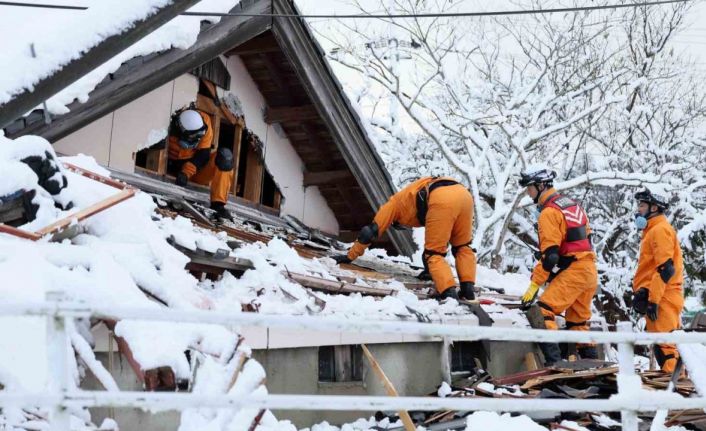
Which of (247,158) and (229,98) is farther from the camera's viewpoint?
(247,158)

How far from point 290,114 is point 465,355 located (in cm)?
342

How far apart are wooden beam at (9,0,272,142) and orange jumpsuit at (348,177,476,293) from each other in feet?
7.33

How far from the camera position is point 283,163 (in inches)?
381

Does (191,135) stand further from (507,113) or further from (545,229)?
(507,113)

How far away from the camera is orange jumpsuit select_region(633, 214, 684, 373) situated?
8.51 metres

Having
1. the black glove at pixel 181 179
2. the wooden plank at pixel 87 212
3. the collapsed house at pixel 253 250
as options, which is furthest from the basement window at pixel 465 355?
the wooden plank at pixel 87 212

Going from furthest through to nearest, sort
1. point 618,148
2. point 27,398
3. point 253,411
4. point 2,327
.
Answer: point 618,148
point 253,411
point 2,327
point 27,398

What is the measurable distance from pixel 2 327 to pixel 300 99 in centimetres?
603

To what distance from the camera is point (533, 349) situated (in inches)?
332

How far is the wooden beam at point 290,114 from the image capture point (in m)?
9.05

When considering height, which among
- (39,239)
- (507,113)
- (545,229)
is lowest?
(39,239)

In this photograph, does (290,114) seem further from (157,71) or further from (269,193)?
(157,71)

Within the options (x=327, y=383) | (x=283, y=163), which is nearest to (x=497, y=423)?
(x=327, y=383)

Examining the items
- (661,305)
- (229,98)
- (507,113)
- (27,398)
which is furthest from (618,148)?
(27,398)
